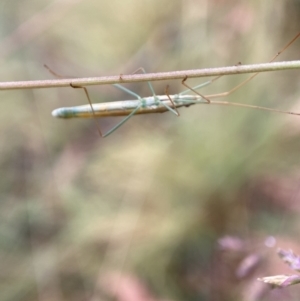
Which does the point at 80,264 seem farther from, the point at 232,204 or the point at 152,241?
the point at 232,204

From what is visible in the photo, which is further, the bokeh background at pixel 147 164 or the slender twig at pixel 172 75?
the bokeh background at pixel 147 164

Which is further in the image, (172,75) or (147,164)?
(147,164)

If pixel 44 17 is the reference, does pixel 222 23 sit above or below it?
below

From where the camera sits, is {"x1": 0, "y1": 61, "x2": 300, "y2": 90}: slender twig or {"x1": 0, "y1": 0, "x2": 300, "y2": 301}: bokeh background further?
{"x1": 0, "y1": 0, "x2": 300, "y2": 301}: bokeh background

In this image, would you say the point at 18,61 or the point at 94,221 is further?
the point at 18,61

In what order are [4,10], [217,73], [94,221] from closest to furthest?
[217,73] < [94,221] < [4,10]

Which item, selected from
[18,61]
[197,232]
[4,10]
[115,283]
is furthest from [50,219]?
[4,10]

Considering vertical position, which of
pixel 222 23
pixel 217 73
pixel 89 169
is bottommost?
pixel 89 169

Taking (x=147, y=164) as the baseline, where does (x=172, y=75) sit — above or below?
above
